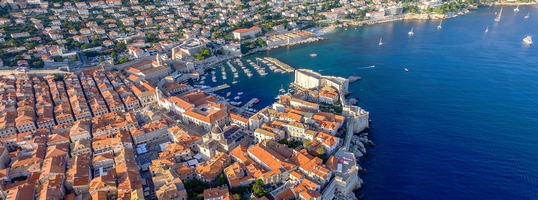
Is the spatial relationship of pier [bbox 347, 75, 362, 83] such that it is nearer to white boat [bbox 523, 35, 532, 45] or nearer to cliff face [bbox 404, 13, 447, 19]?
white boat [bbox 523, 35, 532, 45]

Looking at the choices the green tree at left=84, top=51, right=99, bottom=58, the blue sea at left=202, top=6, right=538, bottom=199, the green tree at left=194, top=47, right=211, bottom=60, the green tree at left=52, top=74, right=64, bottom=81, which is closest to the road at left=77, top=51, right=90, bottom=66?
the green tree at left=84, top=51, right=99, bottom=58

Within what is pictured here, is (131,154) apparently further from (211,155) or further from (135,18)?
(135,18)

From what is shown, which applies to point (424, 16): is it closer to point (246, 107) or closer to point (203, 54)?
point (203, 54)

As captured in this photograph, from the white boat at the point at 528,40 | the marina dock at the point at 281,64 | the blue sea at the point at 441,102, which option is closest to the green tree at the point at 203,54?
the blue sea at the point at 441,102

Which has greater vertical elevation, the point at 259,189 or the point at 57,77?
the point at 57,77

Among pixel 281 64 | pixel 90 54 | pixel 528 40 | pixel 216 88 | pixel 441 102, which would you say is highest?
pixel 528 40

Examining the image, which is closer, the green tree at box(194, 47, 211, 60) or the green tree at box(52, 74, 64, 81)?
the green tree at box(52, 74, 64, 81)

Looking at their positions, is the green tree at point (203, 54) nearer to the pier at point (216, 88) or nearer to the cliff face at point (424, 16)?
the pier at point (216, 88)

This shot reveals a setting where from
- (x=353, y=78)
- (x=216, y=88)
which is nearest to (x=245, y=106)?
(x=216, y=88)
